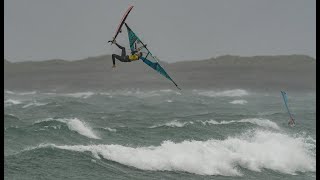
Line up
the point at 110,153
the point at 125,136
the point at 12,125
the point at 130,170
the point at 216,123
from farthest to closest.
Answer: the point at 216,123 < the point at 12,125 < the point at 125,136 < the point at 110,153 < the point at 130,170

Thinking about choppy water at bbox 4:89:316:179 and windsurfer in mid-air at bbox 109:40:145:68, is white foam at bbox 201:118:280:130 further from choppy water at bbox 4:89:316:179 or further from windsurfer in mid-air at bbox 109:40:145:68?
windsurfer in mid-air at bbox 109:40:145:68

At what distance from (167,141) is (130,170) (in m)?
11.2

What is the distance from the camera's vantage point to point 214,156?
41750mm

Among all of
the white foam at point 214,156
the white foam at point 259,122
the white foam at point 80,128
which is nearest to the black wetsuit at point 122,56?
the white foam at point 214,156

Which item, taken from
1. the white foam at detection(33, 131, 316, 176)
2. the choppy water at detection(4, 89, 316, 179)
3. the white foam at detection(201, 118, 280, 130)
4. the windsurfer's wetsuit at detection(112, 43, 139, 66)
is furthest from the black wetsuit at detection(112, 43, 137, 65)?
the white foam at detection(201, 118, 280, 130)

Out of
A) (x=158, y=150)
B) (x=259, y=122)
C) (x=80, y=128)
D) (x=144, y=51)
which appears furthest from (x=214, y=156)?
(x=144, y=51)

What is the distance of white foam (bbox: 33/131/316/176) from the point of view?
38.7 metres

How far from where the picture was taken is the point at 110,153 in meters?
40.2

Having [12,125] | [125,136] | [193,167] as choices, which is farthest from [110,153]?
[12,125]

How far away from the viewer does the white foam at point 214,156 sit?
3866 centimetres

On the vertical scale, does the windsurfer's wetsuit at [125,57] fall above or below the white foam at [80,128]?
above

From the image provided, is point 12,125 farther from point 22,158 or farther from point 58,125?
point 22,158

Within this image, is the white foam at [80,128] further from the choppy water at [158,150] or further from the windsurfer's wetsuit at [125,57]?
the windsurfer's wetsuit at [125,57]

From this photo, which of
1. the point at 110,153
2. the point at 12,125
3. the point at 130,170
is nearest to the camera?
the point at 130,170
